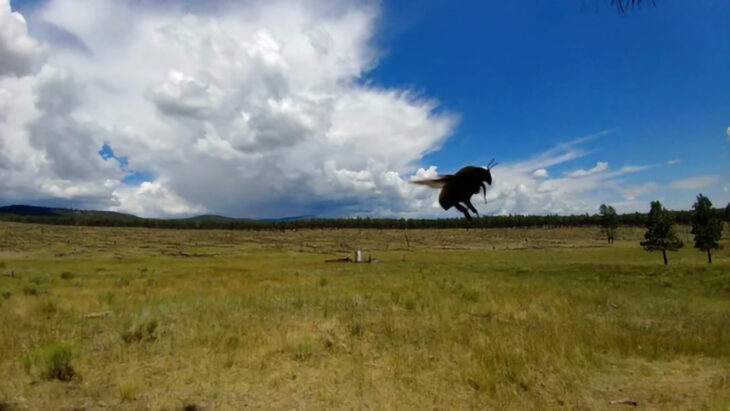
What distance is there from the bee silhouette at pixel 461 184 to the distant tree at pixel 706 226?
152 ft

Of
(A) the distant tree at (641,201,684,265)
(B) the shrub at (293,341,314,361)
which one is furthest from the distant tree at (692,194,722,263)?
(B) the shrub at (293,341,314,361)

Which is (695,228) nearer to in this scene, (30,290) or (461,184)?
(461,184)

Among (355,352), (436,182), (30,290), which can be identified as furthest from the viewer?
(30,290)

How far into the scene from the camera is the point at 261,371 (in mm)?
7715

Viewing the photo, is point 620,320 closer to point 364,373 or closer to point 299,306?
point 364,373

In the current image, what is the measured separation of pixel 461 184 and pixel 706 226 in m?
47.3

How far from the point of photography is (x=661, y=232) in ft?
121

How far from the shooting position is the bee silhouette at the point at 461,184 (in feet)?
2.92

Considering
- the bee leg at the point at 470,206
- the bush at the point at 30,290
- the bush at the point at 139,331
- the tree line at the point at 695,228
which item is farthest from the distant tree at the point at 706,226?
the bush at the point at 30,290

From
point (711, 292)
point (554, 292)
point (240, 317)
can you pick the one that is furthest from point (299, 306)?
point (711, 292)

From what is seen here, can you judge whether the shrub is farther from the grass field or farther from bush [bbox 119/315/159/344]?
bush [bbox 119/315/159/344]

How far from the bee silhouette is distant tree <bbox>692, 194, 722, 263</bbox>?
46237 mm

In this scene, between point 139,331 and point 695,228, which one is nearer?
point 139,331

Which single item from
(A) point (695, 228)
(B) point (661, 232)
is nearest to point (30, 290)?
(B) point (661, 232)
